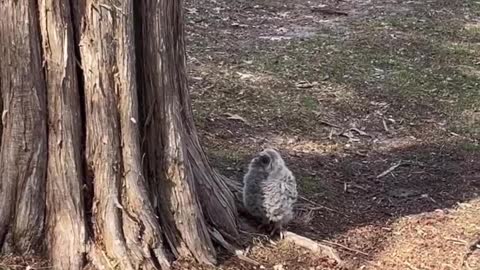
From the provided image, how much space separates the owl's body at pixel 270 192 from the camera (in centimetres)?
468

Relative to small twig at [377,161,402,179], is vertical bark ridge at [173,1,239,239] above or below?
above

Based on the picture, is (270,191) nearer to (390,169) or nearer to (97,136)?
(97,136)

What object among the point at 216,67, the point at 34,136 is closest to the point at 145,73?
the point at 34,136

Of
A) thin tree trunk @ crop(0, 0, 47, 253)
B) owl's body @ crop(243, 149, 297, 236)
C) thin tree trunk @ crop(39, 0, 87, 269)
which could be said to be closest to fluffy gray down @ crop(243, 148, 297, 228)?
owl's body @ crop(243, 149, 297, 236)

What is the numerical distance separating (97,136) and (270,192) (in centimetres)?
123

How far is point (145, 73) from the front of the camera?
158 inches

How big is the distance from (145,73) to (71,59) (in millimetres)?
417

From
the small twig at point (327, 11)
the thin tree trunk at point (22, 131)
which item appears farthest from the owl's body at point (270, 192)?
the small twig at point (327, 11)

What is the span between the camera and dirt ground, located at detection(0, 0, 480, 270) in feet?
16.2

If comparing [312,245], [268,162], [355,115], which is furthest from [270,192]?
[355,115]

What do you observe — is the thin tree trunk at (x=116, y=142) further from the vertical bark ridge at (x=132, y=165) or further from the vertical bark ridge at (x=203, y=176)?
the vertical bark ridge at (x=203, y=176)

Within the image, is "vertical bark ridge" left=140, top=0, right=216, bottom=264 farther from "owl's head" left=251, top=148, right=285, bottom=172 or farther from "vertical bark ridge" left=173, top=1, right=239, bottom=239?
"owl's head" left=251, top=148, right=285, bottom=172

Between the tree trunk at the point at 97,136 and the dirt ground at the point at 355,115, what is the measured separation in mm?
229

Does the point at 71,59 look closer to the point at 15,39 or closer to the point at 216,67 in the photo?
the point at 15,39
